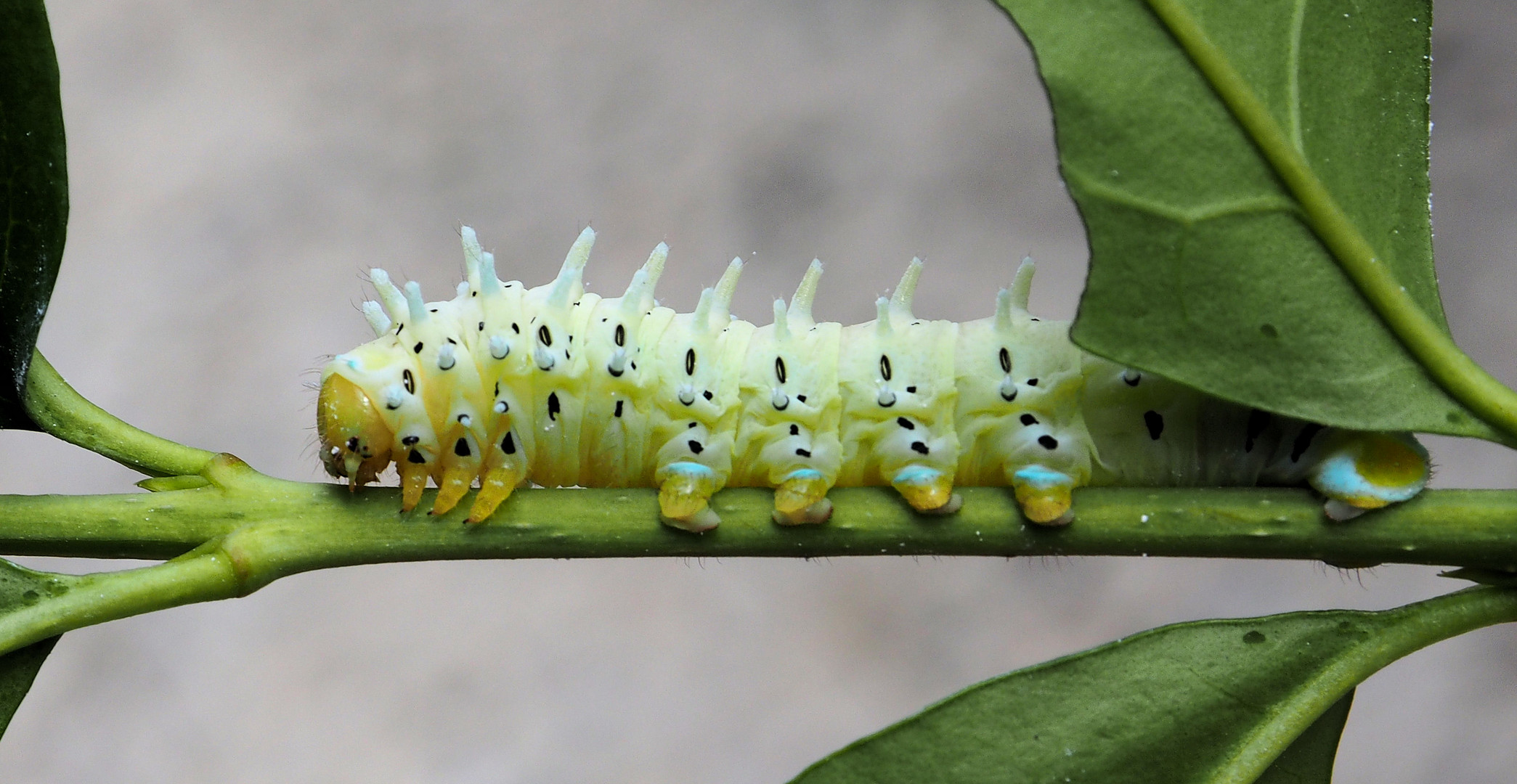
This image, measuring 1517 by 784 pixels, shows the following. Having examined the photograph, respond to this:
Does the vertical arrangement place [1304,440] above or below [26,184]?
below

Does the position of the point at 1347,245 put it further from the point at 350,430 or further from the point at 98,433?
the point at 98,433

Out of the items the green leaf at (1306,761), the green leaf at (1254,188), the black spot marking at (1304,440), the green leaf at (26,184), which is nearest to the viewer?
the green leaf at (1254,188)

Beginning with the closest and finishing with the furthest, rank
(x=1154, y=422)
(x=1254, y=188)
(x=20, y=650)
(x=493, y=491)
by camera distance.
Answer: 1. (x=1254, y=188)
2. (x=20, y=650)
3. (x=493, y=491)
4. (x=1154, y=422)

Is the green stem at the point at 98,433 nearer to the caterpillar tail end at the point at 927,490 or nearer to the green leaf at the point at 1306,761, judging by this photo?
the caterpillar tail end at the point at 927,490

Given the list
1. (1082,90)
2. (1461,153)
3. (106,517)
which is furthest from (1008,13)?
(1461,153)

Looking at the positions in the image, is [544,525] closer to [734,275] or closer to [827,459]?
[827,459]

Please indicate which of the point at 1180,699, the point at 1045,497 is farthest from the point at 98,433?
the point at 1180,699

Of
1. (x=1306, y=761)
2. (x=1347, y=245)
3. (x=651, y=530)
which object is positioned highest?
(x=1347, y=245)

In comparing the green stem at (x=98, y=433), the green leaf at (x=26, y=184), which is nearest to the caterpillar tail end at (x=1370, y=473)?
the green stem at (x=98, y=433)
